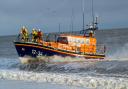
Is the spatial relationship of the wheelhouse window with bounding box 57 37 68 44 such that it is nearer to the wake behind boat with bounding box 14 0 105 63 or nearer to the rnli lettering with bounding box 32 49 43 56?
the wake behind boat with bounding box 14 0 105 63

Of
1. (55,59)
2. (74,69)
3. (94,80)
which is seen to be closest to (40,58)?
(55,59)

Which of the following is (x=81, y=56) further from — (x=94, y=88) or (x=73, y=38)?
(x=94, y=88)

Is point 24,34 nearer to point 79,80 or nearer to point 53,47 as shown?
point 53,47

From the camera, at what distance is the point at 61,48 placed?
37.3 metres

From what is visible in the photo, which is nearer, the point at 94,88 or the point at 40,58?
the point at 94,88

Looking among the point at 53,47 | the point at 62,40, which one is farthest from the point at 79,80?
the point at 62,40

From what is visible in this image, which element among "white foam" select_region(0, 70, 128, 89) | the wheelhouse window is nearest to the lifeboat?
the wheelhouse window

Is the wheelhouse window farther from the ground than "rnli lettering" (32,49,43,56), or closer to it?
farther from the ground

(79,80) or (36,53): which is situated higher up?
(36,53)

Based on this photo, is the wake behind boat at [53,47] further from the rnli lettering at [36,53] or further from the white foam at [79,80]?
the white foam at [79,80]

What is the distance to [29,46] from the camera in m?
36.8

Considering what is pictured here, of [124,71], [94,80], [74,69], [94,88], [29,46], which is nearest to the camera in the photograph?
[94,88]

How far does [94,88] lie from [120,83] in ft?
3.59

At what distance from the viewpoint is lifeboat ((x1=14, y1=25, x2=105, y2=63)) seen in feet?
121
